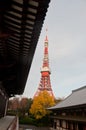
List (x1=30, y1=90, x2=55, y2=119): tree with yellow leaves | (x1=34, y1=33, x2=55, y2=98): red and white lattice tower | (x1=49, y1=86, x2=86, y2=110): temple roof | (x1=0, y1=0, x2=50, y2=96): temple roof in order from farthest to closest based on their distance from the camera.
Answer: (x1=34, y1=33, x2=55, y2=98): red and white lattice tower, (x1=30, y1=90, x2=55, y2=119): tree with yellow leaves, (x1=49, y1=86, x2=86, y2=110): temple roof, (x1=0, y1=0, x2=50, y2=96): temple roof

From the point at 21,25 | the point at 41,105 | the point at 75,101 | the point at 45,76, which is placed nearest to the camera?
the point at 21,25

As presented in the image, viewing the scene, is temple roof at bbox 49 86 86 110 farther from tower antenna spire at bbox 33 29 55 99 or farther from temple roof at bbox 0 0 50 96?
tower antenna spire at bbox 33 29 55 99

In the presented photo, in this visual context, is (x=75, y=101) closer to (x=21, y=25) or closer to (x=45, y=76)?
(x=21, y=25)

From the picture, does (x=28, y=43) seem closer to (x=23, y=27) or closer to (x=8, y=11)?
(x=23, y=27)

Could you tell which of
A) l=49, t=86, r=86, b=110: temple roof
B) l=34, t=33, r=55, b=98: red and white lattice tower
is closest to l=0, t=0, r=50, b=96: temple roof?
l=49, t=86, r=86, b=110: temple roof

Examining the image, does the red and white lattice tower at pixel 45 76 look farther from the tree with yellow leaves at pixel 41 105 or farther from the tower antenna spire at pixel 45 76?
the tree with yellow leaves at pixel 41 105

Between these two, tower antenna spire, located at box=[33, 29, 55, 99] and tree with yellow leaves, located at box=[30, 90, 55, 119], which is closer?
tree with yellow leaves, located at box=[30, 90, 55, 119]

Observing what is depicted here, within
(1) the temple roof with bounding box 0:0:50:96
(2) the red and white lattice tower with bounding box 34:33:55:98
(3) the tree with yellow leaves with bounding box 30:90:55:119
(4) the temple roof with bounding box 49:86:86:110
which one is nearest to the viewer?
(1) the temple roof with bounding box 0:0:50:96

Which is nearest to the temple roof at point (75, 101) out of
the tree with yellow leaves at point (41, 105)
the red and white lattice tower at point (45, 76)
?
the tree with yellow leaves at point (41, 105)

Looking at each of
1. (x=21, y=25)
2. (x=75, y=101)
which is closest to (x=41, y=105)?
(x=75, y=101)

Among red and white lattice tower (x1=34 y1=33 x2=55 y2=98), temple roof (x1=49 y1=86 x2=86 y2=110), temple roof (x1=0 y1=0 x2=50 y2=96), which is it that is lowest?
temple roof (x1=0 y1=0 x2=50 y2=96)

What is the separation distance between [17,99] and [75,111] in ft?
169

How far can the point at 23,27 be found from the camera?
170 inches

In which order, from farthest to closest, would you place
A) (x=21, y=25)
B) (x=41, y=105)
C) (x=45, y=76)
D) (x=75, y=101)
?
1. (x=45, y=76)
2. (x=41, y=105)
3. (x=75, y=101)
4. (x=21, y=25)
